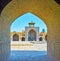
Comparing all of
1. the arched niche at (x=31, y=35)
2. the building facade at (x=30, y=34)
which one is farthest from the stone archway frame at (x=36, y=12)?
the arched niche at (x=31, y=35)

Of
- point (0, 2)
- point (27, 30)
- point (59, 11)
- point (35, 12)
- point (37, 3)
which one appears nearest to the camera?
point (0, 2)

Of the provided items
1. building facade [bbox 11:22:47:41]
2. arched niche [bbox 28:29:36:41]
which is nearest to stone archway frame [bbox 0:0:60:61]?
building facade [bbox 11:22:47:41]

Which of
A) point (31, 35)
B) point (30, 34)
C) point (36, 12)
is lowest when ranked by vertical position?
point (31, 35)

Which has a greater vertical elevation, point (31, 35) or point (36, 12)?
point (36, 12)

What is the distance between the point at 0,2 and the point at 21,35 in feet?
113

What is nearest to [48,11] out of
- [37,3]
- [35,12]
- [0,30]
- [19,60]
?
[37,3]

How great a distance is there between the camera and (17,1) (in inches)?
444

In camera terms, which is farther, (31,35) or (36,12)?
(31,35)

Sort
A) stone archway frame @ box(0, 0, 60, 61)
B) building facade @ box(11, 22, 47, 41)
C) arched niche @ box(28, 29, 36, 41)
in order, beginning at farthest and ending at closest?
arched niche @ box(28, 29, 36, 41), building facade @ box(11, 22, 47, 41), stone archway frame @ box(0, 0, 60, 61)

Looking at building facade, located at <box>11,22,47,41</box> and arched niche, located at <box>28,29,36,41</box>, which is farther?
arched niche, located at <box>28,29,36,41</box>

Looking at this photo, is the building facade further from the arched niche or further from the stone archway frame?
the stone archway frame

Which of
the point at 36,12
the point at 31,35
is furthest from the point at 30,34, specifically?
the point at 36,12

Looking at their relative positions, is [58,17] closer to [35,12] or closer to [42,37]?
[35,12]

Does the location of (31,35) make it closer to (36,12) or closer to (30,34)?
(30,34)
